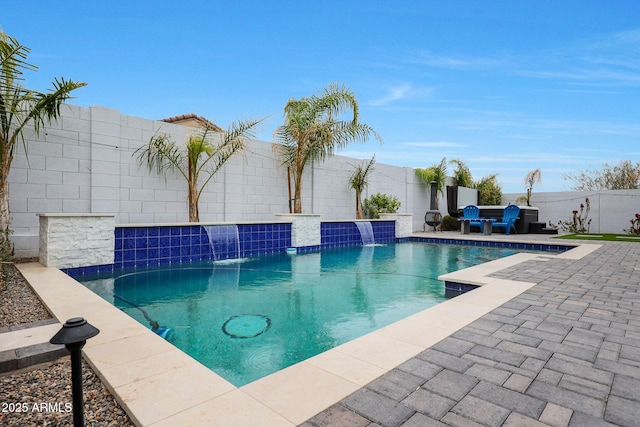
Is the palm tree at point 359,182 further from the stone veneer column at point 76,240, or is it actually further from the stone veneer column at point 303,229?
the stone veneer column at point 76,240

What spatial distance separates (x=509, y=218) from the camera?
1234cm

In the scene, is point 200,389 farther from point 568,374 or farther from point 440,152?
point 440,152

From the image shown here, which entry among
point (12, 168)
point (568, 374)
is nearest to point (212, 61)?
point (12, 168)

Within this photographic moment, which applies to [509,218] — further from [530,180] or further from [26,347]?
[26,347]

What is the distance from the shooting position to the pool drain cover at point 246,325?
2984mm

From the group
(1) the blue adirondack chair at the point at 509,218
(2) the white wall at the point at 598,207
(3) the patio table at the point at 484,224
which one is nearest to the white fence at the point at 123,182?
(3) the patio table at the point at 484,224

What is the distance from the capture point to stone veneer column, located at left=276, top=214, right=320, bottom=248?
8.78 meters

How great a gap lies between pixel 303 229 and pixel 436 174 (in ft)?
25.7

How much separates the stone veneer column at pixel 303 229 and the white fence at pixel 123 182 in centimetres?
96

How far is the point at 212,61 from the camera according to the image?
9164 millimetres

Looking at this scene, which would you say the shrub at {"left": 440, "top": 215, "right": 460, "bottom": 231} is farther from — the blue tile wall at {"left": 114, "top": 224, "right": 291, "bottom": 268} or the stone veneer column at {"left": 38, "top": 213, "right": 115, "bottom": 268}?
the stone veneer column at {"left": 38, "top": 213, "right": 115, "bottom": 268}

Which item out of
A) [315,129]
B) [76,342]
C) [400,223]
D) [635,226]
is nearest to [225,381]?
[76,342]

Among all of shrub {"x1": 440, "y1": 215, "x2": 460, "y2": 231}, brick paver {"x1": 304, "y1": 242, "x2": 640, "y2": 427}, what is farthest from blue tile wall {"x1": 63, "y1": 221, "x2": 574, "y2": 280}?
brick paver {"x1": 304, "y1": 242, "x2": 640, "y2": 427}

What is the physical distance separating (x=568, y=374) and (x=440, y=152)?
13.8 m
